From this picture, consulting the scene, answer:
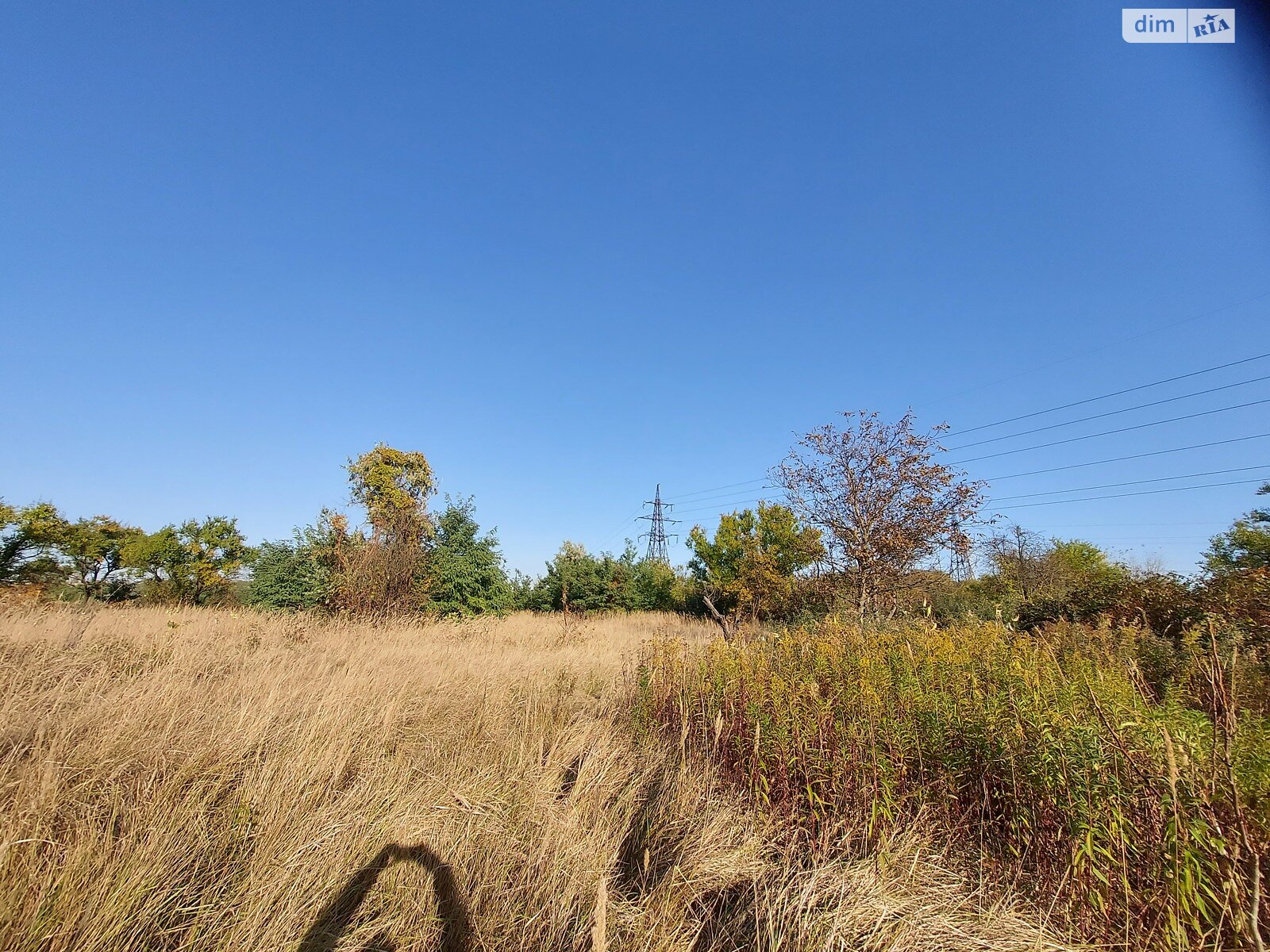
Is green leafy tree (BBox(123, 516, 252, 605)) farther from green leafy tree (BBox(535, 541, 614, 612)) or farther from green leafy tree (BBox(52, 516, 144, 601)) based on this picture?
green leafy tree (BBox(535, 541, 614, 612))

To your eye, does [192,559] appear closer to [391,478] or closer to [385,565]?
[391,478]

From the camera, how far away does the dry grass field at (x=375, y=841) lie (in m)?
1.77

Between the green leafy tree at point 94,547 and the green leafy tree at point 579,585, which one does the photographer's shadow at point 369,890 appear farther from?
the green leafy tree at point 94,547

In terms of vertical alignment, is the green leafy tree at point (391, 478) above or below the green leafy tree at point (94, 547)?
above

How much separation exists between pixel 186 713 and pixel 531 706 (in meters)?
2.60

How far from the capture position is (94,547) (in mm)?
21219

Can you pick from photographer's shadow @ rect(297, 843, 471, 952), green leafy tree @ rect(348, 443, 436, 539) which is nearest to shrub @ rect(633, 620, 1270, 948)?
photographer's shadow @ rect(297, 843, 471, 952)

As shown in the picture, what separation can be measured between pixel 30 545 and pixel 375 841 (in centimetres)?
2631

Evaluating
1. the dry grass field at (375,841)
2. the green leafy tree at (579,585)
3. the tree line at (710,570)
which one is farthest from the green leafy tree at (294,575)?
the green leafy tree at (579,585)

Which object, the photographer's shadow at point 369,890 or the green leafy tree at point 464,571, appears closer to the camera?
the photographer's shadow at point 369,890

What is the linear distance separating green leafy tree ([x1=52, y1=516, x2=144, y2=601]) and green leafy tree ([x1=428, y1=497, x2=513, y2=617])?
15338mm

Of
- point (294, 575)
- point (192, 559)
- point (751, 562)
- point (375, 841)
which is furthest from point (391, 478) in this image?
point (375, 841)

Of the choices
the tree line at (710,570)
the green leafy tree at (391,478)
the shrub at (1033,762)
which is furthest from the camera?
the green leafy tree at (391,478)

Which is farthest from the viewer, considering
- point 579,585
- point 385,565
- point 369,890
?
point 579,585
